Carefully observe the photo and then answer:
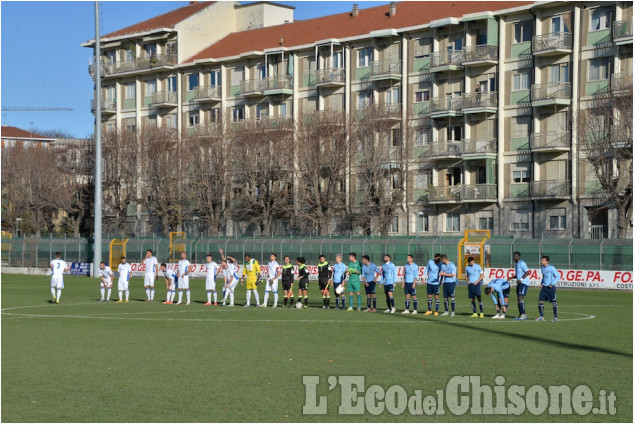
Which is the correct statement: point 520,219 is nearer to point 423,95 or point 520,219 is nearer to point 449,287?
point 423,95

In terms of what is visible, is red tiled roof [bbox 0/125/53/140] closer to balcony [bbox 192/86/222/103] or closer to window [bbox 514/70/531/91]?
balcony [bbox 192/86/222/103]

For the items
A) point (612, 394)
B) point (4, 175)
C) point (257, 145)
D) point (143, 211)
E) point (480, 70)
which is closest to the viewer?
point (612, 394)

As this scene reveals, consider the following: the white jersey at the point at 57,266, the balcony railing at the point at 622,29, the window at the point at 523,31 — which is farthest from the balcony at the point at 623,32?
the white jersey at the point at 57,266

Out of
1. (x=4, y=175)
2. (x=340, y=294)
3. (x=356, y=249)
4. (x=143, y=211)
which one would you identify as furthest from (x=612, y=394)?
(x=4, y=175)

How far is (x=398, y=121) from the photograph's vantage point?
247 feet

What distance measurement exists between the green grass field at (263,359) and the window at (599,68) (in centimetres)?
3360

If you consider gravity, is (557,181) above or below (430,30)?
below

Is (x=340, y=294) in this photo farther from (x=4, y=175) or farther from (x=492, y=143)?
(x=4, y=175)

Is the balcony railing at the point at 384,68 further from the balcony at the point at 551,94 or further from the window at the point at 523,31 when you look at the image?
the balcony at the point at 551,94

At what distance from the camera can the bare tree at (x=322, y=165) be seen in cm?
7294

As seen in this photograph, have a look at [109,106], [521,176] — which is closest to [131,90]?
[109,106]

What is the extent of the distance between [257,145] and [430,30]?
15907 millimetres

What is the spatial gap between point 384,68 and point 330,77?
5095 mm

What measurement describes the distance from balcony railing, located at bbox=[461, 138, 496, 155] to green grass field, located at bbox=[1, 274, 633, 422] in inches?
1471
